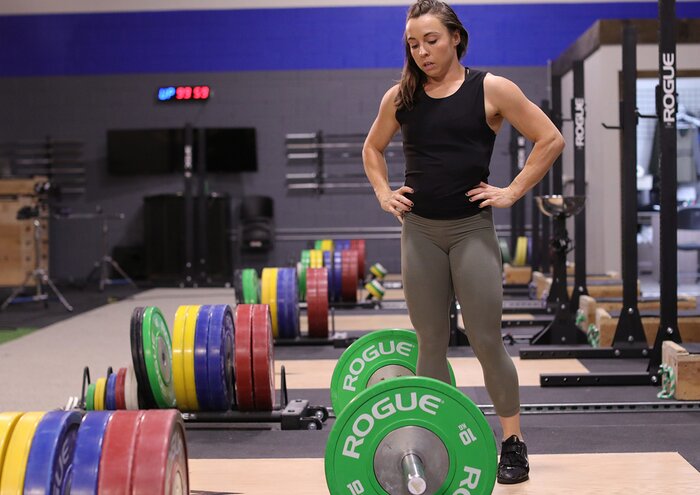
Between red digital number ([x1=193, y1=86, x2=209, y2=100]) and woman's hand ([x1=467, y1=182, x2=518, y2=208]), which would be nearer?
woman's hand ([x1=467, y1=182, x2=518, y2=208])

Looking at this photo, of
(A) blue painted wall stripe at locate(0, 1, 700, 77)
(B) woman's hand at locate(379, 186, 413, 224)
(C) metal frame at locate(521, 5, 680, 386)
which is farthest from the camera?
(A) blue painted wall stripe at locate(0, 1, 700, 77)

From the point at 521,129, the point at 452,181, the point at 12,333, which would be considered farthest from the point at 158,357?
the point at 12,333

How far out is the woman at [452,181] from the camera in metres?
2.47

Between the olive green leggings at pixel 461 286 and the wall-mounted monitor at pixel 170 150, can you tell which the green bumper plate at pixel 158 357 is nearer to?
the olive green leggings at pixel 461 286

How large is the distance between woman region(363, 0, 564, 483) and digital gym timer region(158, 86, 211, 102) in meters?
8.88

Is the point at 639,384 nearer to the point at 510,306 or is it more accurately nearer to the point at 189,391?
the point at 189,391

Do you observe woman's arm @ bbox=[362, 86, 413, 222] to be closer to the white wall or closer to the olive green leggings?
the olive green leggings

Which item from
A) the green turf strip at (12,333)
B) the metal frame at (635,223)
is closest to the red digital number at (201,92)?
the green turf strip at (12,333)

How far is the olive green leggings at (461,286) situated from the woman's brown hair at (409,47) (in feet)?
1.07

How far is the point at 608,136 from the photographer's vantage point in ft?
27.7

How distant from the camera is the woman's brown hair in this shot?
2434 millimetres

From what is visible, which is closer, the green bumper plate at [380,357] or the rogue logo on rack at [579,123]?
the green bumper plate at [380,357]

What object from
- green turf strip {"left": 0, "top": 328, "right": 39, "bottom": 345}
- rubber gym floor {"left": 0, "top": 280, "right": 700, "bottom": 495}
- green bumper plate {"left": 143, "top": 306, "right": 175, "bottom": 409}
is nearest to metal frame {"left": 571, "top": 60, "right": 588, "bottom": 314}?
rubber gym floor {"left": 0, "top": 280, "right": 700, "bottom": 495}

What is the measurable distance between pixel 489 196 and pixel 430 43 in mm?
434
